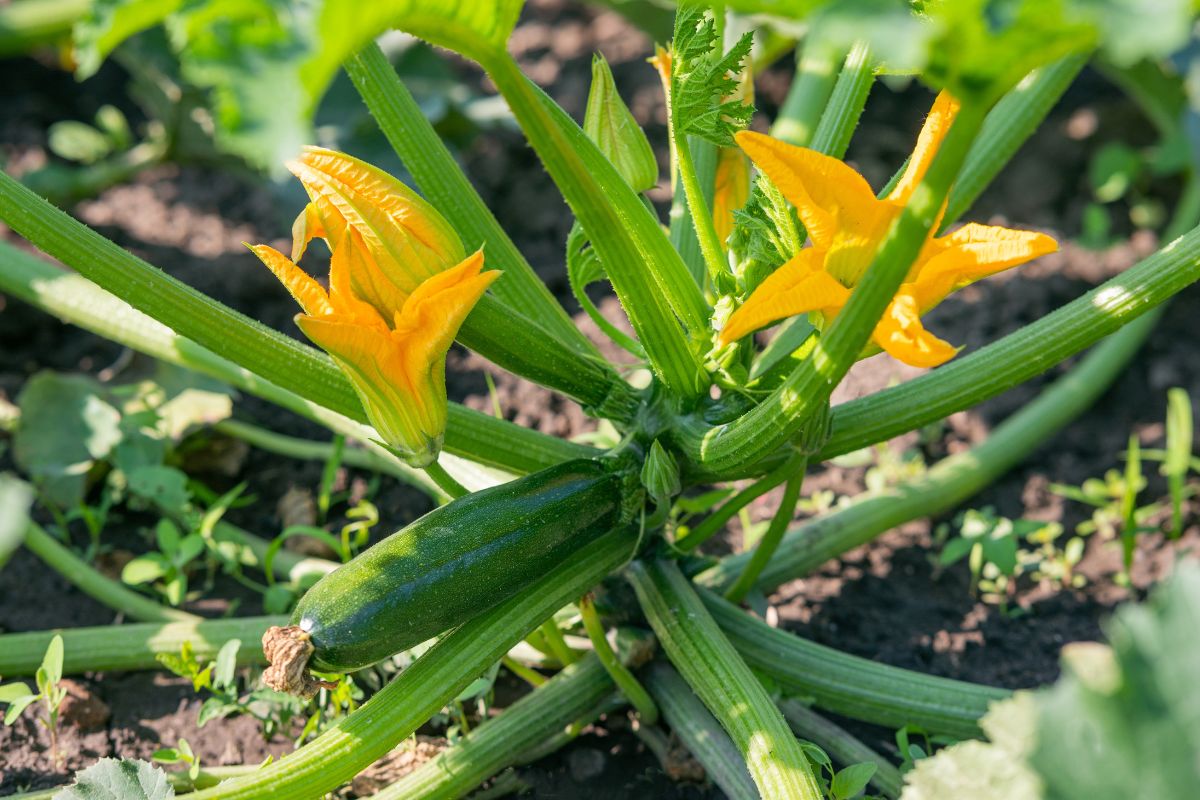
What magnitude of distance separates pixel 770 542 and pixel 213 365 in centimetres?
91

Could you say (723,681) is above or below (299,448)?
below

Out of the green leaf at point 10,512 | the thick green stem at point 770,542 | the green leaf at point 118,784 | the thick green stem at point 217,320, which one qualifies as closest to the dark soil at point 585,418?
the thick green stem at point 770,542

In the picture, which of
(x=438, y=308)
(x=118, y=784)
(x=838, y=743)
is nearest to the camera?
(x=438, y=308)

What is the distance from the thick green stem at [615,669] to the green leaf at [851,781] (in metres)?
0.35

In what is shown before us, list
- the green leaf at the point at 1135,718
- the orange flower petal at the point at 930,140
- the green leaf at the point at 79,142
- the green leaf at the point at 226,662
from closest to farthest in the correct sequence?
the green leaf at the point at 1135,718, the orange flower petal at the point at 930,140, the green leaf at the point at 226,662, the green leaf at the point at 79,142

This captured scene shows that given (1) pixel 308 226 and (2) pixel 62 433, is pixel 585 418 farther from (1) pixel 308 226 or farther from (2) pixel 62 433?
(1) pixel 308 226

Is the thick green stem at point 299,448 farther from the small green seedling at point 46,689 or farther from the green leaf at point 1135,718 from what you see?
the green leaf at point 1135,718

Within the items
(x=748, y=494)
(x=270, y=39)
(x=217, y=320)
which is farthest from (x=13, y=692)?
(x=270, y=39)

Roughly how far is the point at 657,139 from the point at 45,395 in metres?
1.59

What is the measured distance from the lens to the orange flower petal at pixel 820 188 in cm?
135

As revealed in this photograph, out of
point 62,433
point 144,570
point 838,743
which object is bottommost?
point 838,743

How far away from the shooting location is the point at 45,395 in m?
2.41

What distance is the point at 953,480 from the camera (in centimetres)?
234

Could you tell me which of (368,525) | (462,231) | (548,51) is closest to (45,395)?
(368,525)
